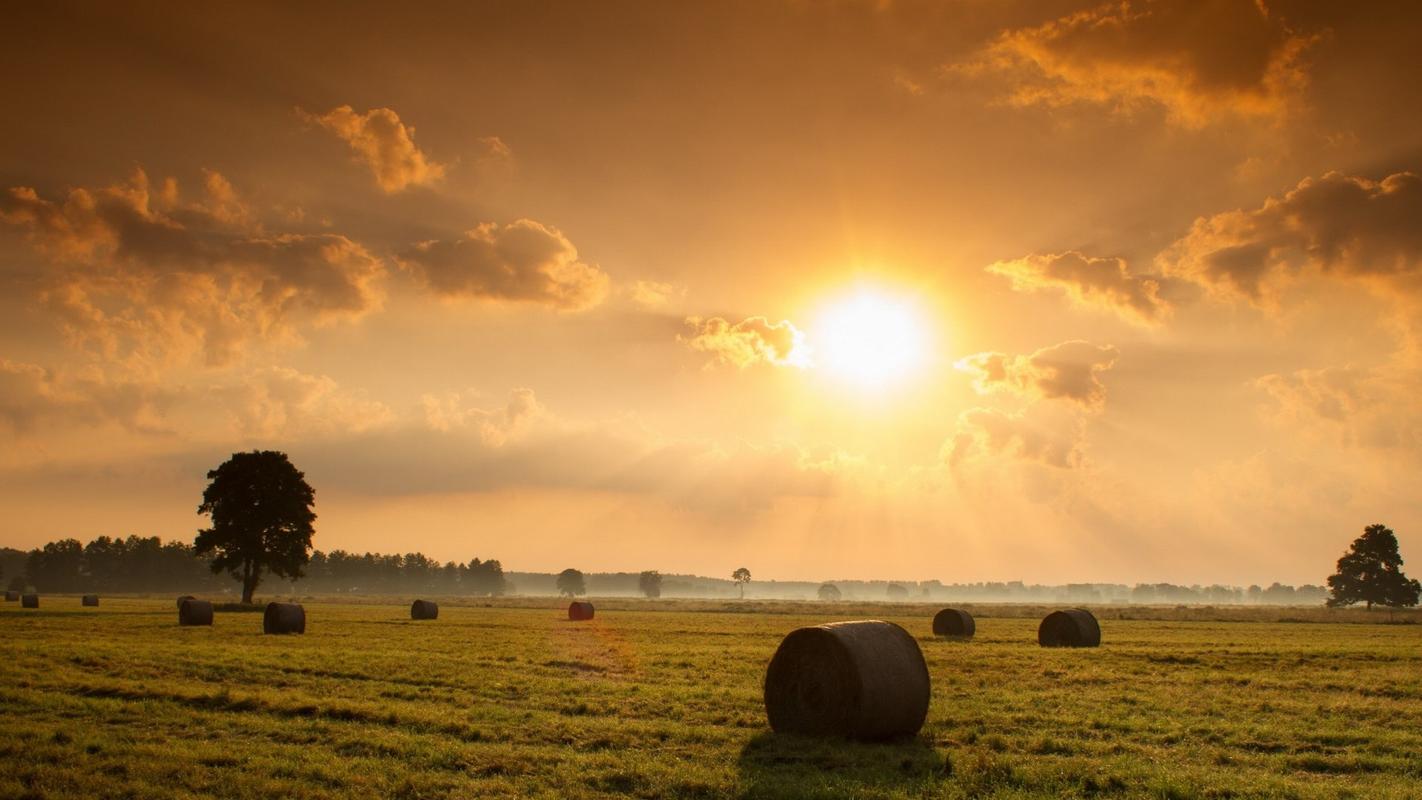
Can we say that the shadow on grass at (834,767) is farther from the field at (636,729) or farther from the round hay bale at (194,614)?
the round hay bale at (194,614)

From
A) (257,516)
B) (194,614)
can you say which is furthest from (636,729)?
(257,516)

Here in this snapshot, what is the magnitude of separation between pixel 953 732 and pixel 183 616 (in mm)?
41157

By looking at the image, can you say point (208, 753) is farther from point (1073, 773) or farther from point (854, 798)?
point (1073, 773)

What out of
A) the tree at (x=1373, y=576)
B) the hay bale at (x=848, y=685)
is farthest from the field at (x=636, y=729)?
the tree at (x=1373, y=576)

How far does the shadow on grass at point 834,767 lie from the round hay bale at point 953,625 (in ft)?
94.2

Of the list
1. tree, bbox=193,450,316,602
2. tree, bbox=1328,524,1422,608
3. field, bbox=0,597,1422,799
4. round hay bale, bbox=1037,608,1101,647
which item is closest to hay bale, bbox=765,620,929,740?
field, bbox=0,597,1422,799

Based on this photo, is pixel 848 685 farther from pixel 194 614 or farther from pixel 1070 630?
pixel 194 614

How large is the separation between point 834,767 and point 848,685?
247 cm

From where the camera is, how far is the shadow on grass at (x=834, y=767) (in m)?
11.1

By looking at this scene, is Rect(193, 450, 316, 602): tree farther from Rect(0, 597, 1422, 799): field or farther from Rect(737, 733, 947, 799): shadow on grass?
Rect(737, 733, 947, 799): shadow on grass

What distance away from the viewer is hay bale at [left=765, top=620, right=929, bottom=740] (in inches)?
586

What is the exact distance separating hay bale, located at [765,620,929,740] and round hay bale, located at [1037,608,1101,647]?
21.5 meters

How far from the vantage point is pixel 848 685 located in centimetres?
1510

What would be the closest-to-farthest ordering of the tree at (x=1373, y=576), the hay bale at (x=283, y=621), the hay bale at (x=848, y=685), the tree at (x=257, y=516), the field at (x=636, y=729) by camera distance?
the field at (x=636, y=729) → the hay bale at (x=848, y=685) → the hay bale at (x=283, y=621) → the tree at (x=257, y=516) → the tree at (x=1373, y=576)
